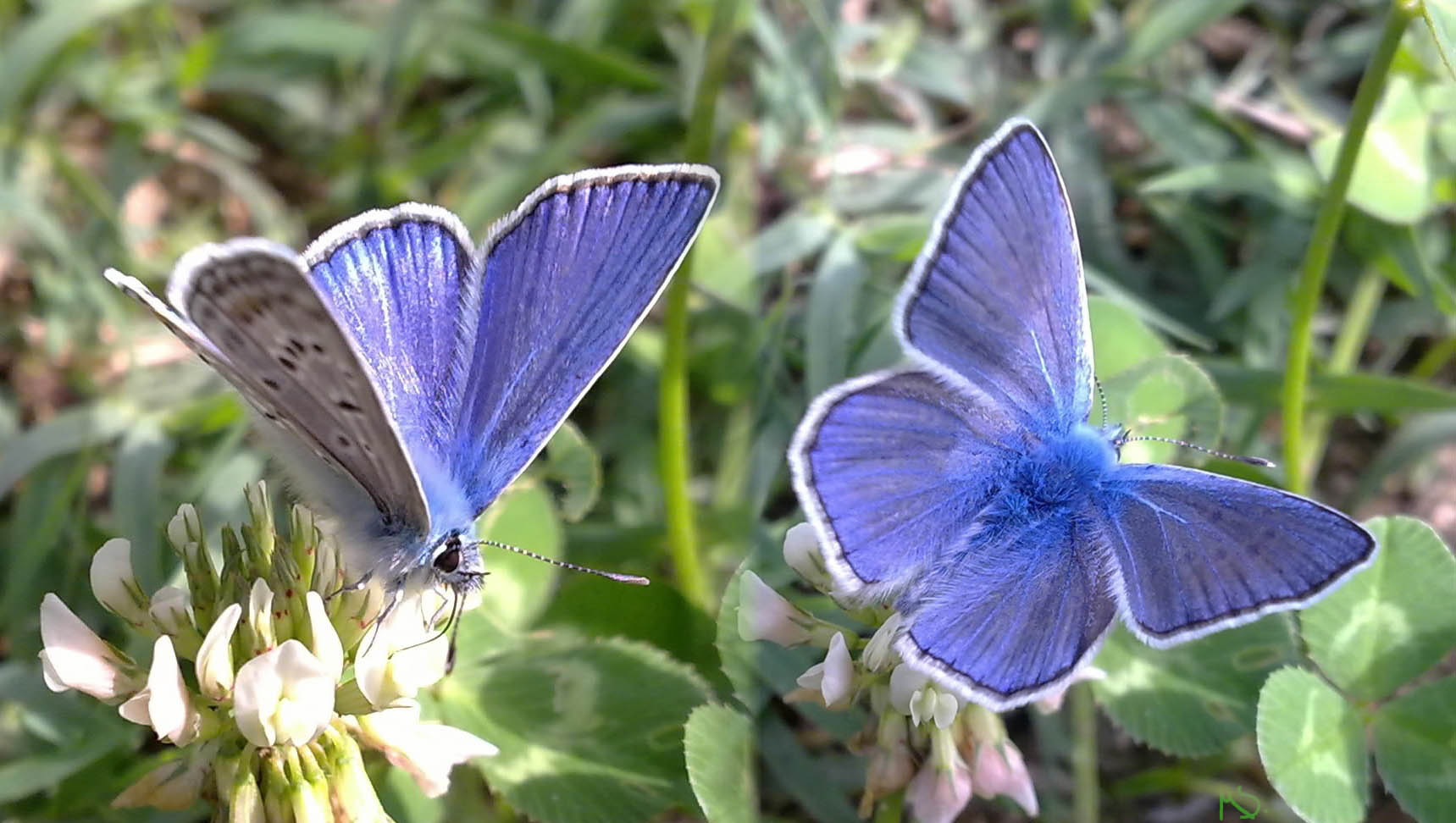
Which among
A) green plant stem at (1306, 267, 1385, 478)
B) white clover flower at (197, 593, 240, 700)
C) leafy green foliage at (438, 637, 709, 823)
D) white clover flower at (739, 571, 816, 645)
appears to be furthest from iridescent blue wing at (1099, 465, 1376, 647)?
green plant stem at (1306, 267, 1385, 478)

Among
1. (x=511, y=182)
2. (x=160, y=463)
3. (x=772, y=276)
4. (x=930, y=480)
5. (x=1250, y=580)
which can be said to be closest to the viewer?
(x=1250, y=580)

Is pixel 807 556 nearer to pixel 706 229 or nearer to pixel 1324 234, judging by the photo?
pixel 1324 234

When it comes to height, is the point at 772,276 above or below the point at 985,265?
below

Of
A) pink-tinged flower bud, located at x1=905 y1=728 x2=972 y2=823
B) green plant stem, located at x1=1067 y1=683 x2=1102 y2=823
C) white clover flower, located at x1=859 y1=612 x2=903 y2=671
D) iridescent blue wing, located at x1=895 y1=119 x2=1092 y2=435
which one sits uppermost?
iridescent blue wing, located at x1=895 y1=119 x2=1092 y2=435

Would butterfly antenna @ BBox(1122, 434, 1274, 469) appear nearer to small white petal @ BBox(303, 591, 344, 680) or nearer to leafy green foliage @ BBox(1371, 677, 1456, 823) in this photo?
leafy green foliage @ BBox(1371, 677, 1456, 823)

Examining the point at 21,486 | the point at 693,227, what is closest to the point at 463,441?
the point at 693,227

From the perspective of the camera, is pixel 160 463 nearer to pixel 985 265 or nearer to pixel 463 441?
pixel 463 441
